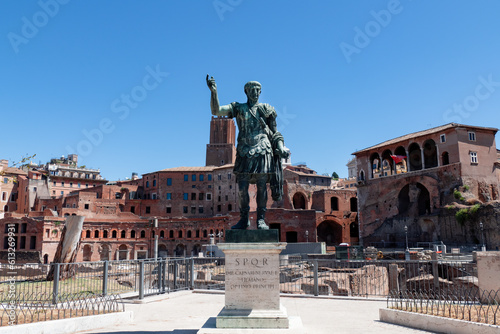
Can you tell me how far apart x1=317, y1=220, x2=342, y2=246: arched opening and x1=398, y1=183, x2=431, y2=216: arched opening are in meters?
11.7

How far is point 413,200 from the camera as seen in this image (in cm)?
4553

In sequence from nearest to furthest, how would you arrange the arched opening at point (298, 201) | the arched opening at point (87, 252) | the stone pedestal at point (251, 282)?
the stone pedestal at point (251, 282) → the arched opening at point (87, 252) → the arched opening at point (298, 201)

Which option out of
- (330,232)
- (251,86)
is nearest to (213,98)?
(251,86)

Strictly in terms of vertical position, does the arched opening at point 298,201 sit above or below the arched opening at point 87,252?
above

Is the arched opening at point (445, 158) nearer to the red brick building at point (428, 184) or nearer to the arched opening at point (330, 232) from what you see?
the red brick building at point (428, 184)

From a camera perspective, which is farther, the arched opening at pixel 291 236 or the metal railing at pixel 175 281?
the arched opening at pixel 291 236

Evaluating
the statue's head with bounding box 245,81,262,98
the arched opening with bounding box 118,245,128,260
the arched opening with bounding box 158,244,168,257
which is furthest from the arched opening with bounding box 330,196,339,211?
the statue's head with bounding box 245,81,262,98

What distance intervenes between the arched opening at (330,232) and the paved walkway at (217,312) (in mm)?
48110

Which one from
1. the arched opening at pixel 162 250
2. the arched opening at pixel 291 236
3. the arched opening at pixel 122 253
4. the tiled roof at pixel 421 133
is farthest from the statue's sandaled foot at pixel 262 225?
the arched opening at pixel 122 253

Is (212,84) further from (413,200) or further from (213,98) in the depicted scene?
(413,200)

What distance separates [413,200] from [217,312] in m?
40.9

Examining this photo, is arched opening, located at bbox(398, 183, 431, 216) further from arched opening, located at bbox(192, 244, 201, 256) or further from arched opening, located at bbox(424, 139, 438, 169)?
arched opening, located at bbox(192, 244, 201, 256)

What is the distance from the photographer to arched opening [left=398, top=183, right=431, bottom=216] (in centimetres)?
4525

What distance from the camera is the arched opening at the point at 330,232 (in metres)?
58.7
